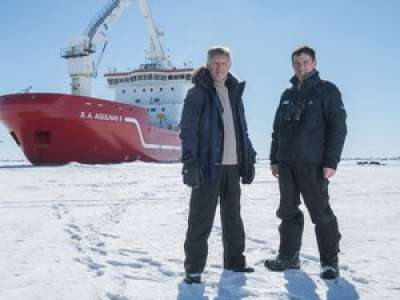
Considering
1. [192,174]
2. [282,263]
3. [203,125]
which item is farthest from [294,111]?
[282,263]

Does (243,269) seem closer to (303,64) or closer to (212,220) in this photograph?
(212,220)

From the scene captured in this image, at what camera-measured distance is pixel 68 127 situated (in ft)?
54.6

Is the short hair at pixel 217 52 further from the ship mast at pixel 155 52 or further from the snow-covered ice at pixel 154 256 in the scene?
the ship mast at pixel 155 52

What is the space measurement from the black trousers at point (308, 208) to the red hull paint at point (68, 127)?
14709 millimetres

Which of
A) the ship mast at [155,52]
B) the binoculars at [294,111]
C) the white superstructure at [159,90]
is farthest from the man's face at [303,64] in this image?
the ship mast at [155,52]

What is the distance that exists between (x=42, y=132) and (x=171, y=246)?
15.0 meters

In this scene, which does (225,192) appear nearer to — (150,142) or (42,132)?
(42,132)

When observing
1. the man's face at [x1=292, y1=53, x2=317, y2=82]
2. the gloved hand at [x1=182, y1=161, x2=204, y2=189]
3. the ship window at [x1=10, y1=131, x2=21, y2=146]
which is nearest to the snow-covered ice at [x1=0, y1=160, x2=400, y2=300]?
the gloved hand at [x1=182, y1=161, x2=204, y2=189]

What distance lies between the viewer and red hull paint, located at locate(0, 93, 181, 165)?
1627 cm

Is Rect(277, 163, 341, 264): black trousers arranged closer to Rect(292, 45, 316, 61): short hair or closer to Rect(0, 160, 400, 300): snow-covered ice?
Rect(0, 160, 400, 300): snow-covered ice

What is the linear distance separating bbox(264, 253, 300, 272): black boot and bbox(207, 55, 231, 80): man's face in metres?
1.17

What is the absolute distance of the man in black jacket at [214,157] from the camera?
2492mm

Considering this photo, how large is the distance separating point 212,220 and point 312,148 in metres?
0.74

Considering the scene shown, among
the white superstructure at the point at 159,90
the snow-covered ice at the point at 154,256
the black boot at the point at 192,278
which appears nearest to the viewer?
the snow-covered ice at the point at 154,256
